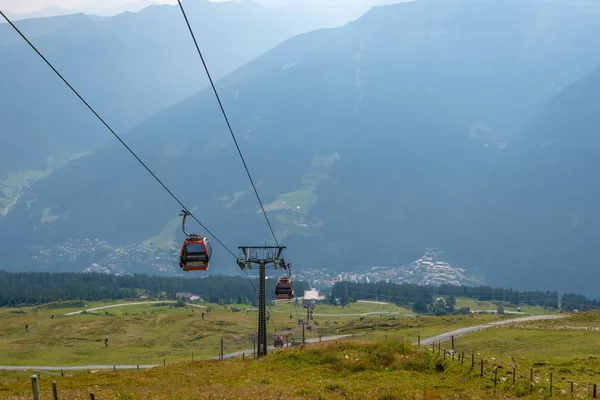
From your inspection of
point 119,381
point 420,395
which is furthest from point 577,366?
point 119,381

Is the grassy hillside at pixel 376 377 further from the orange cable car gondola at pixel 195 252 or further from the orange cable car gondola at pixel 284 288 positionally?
the orange cable car gondola at pixel 284 288

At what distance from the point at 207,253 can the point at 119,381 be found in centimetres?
1406

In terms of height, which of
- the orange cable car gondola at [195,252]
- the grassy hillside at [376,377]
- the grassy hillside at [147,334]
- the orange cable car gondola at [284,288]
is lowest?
the grassy hillside at [147,334]

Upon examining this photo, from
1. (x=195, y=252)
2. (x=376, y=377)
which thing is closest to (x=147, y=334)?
(x=195, y=252)

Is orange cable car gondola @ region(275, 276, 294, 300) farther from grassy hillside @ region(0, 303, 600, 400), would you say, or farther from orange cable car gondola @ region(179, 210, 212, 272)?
orange cable car gondola @ region(179, 210, 212, 272)

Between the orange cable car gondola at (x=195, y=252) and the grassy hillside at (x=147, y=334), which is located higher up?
the orange cable car gondola at (x=195, y=252)

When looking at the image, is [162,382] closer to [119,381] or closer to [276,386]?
[119,381]

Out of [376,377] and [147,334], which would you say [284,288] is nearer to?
[376,377]

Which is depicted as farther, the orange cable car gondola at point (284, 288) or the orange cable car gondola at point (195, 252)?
the orange cable car gondola at point (284, 288)

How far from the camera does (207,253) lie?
4266 cm

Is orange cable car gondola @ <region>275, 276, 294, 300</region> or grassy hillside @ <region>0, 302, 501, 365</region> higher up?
orange cable car gondola @ <region>275, 276, 294, 300</region>

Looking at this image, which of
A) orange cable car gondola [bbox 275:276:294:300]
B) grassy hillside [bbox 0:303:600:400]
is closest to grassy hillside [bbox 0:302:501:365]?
orange cable car gondola [bbox 275:276:294:300]

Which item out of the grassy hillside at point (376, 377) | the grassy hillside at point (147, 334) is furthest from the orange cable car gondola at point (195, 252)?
the grassy hillside at point (147, 334)

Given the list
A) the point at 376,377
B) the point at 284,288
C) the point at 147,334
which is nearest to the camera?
the point at 376,377
